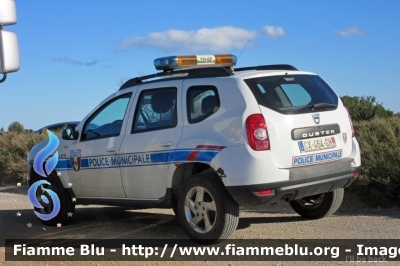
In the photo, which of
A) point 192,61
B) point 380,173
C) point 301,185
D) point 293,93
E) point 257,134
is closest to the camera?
point 257,134

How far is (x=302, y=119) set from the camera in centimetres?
604

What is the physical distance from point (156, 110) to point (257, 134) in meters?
1.65

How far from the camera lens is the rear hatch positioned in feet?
19.1

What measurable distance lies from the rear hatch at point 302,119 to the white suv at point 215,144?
11 millimetres

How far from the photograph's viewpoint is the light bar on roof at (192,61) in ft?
22.8

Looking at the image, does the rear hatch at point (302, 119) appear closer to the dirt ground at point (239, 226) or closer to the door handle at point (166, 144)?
the dirt ground at point (239, 226)

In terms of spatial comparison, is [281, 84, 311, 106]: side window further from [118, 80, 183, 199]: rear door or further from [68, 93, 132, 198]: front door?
[68, 93, 132, 198]: front door

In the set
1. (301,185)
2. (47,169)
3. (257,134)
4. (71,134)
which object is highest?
(257,134)

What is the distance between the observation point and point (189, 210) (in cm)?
628

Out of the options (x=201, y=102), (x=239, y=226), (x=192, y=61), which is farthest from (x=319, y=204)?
(x=192, y=61)

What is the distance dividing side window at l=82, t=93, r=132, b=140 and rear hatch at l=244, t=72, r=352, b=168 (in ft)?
6.52

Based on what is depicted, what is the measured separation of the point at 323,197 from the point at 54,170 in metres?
3.80

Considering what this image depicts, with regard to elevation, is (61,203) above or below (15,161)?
above

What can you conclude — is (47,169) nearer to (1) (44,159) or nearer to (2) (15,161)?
(1) (44,159)
